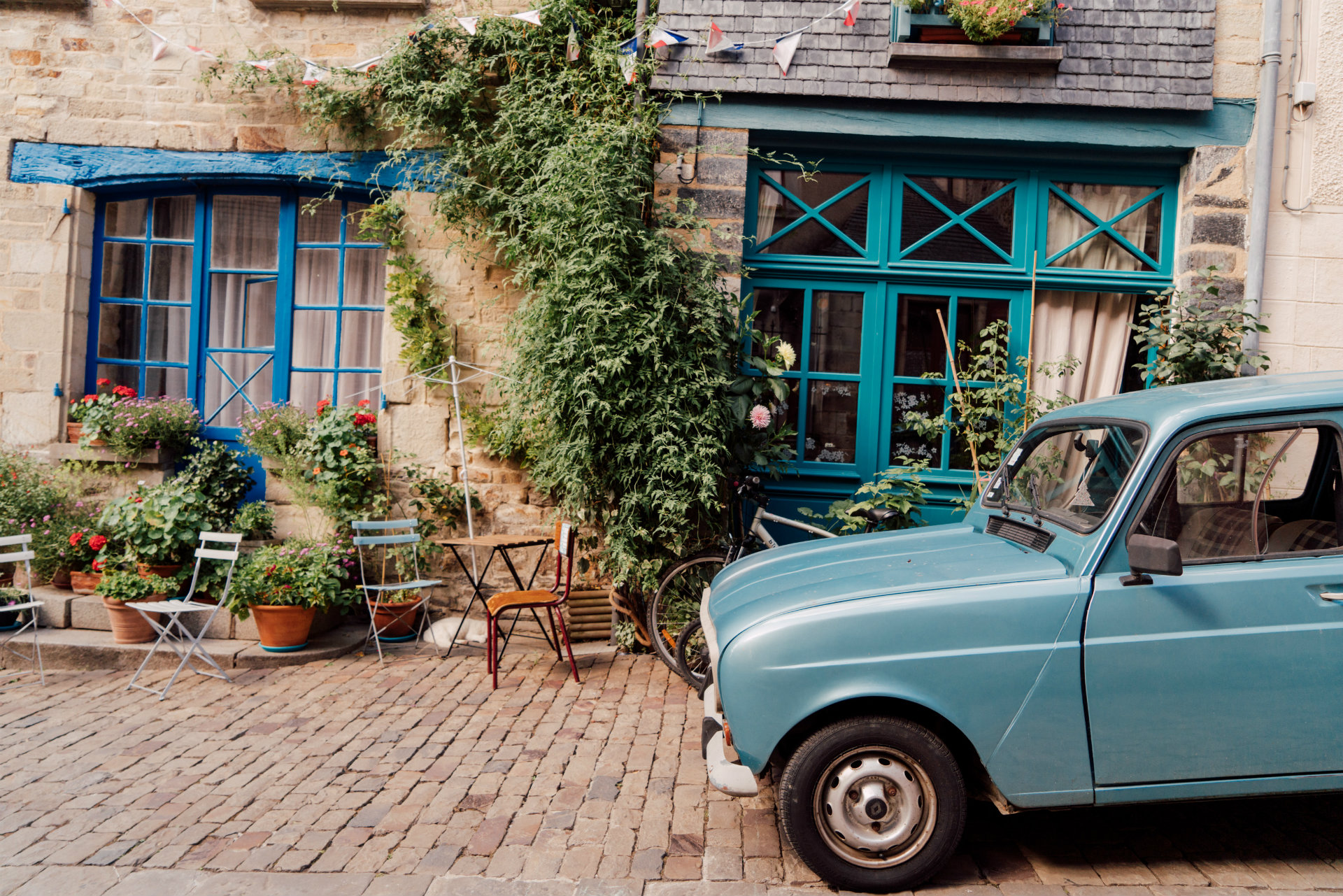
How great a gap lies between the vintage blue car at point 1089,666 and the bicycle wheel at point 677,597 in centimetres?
250

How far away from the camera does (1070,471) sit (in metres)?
3.52

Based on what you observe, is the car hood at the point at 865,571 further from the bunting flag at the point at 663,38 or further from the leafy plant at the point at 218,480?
the leafy plant at the point at 218,480

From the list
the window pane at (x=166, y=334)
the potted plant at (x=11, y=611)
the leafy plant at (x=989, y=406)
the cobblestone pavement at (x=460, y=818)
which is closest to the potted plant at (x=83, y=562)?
the potted plant at (x=11, y=611)

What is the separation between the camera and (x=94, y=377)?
708cm

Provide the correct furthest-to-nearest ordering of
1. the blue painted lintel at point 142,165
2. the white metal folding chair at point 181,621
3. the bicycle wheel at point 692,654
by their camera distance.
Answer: the blue painted lintel at point 142,165, the bicycle wheel at point 692,654, the white metal folding chair at point 181,621

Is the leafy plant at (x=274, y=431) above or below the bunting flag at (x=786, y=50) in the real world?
below

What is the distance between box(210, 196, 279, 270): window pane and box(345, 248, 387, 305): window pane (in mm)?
655

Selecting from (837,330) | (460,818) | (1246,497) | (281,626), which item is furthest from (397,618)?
(1246,497)

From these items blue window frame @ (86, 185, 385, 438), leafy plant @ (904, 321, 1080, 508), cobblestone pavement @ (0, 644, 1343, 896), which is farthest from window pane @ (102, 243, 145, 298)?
leafy plant @ (904, 321, 1080, 508)

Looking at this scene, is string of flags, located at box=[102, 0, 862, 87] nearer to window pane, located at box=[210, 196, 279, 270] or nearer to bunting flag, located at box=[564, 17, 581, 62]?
bunting flag, located at box=[564, 17, 581, 62]

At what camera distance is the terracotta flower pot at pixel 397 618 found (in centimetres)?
614

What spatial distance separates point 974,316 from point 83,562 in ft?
22.3

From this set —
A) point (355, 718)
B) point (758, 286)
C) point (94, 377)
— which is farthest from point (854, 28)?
point (94, 377)

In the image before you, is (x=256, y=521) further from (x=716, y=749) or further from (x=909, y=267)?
(x=909, y=267)
